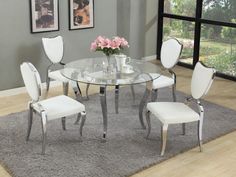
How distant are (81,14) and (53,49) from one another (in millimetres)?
910

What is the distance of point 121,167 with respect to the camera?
3.58 m

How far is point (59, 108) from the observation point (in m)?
3.87

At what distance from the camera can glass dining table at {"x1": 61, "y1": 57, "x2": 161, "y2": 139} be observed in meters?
3.97

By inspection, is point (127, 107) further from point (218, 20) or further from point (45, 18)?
point (218, 20)

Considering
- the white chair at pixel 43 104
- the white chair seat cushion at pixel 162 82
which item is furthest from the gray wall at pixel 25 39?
the white chair seat cushion at pixel 162 82

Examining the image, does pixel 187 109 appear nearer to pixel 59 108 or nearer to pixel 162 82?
pixel 162 82

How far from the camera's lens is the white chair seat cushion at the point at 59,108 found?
3797 millimetres

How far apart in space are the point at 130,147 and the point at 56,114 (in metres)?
0.82

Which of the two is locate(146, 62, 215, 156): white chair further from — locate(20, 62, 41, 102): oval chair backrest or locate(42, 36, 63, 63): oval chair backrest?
locate(42, 36, 63, 63): oval chair backrest

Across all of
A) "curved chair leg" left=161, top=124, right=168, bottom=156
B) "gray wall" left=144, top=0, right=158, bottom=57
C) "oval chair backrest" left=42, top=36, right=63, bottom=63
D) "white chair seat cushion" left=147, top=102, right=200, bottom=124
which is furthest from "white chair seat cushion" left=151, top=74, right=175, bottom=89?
"gray wall" left=144, top=0, right=158, bottom=57

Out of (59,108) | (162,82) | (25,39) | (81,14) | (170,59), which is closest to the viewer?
(59,108)

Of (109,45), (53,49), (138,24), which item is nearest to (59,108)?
(109,45)

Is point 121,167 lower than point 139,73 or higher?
lower

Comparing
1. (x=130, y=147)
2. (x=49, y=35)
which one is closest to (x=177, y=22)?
(x=49, y=35)
